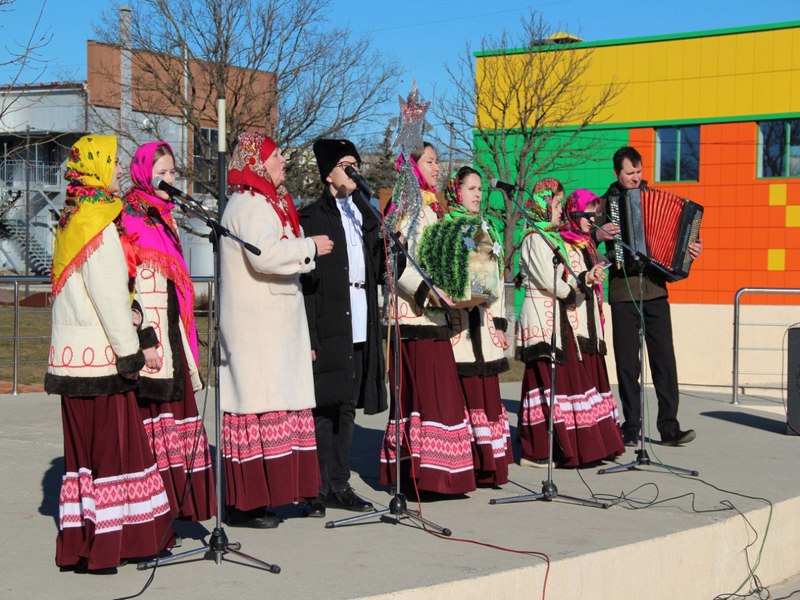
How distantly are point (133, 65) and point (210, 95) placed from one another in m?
2.17

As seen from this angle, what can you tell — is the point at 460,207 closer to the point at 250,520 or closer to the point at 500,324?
the point at 500,324

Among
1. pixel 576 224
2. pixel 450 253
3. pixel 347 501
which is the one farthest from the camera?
pixel 576 224

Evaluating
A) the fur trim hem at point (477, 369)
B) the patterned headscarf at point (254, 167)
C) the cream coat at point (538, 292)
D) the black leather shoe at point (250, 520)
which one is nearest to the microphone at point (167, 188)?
the patterned headscarf at point (254, 167)

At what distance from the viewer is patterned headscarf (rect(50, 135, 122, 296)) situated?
16.5 ft

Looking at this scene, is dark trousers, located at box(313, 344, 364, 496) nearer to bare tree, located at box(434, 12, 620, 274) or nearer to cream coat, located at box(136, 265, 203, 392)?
cream coat, located at box(136, 265, 203, 392)

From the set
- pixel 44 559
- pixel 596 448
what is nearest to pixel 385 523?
pixel 44 559

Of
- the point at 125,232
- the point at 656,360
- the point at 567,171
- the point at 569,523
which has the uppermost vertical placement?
the point at 567,171

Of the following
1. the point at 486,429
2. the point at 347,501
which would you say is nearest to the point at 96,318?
Result: the point at 347,501

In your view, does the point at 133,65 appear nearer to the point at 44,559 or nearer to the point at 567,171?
the point at 567,171

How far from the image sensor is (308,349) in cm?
613

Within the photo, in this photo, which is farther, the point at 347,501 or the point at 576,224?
the point at 576,224

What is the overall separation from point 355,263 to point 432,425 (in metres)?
1.06

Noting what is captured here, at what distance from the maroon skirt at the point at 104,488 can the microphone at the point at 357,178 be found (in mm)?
1707

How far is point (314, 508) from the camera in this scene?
6402mm
